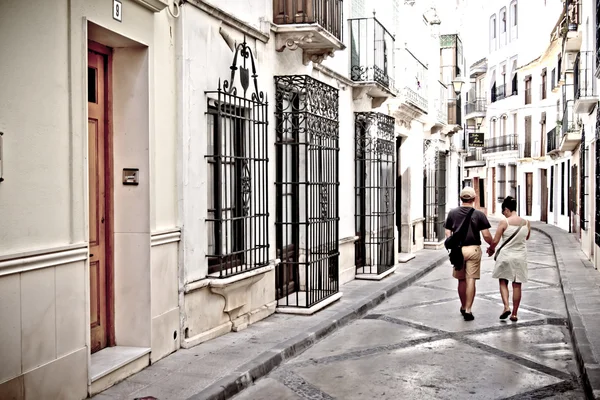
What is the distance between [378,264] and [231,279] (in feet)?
20.1

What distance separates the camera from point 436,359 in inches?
298

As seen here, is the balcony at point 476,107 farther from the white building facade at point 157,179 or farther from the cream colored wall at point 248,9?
the cream colored wall at point 248,9

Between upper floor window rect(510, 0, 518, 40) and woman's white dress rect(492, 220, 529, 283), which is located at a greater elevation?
upper floor window rect(510, 0, 518, 40)

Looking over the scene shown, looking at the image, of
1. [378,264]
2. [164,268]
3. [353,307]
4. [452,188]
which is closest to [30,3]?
[164,268]

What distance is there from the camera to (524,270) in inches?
371

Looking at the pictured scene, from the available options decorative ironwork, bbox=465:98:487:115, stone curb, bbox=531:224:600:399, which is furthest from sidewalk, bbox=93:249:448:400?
decorative ironwork, bbox=465:98:487:115

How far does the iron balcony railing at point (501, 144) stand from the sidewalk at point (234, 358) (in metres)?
34.6

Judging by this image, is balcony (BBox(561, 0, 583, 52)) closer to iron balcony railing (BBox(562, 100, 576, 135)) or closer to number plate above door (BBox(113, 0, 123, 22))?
iron balcony railing (BBox(562, 100, 576, 135))

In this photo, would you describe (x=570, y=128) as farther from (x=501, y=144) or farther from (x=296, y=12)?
(x=501, y=144)

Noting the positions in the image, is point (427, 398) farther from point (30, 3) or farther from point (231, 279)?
point (30, 3)

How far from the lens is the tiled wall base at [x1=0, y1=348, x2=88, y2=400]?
4.78 meters

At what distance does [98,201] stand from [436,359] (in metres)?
3.82

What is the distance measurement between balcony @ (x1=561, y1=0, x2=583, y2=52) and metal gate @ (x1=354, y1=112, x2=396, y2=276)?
358 inches

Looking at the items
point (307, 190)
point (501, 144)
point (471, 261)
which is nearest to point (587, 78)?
point (471, 261)
